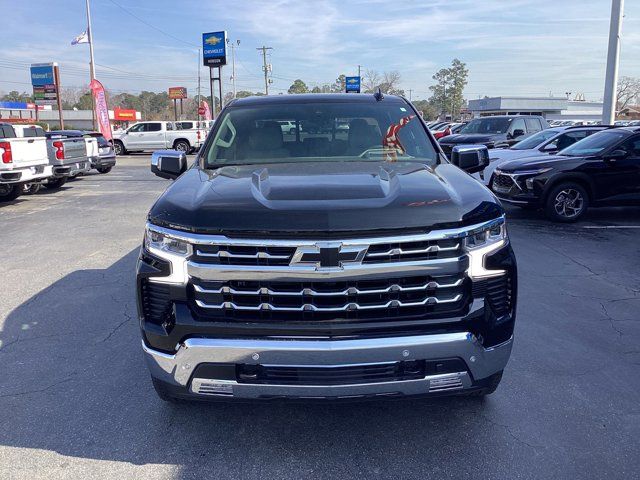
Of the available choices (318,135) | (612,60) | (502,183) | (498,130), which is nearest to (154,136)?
(498,130)

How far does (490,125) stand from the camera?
19.4m

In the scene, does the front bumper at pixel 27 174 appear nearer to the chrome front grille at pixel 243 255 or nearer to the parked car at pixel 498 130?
the chrome front grille at pixel 243 255

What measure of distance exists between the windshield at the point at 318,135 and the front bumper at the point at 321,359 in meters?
1.69

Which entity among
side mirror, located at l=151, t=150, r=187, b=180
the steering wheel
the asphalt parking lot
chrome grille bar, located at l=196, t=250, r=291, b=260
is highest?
the steering wheel

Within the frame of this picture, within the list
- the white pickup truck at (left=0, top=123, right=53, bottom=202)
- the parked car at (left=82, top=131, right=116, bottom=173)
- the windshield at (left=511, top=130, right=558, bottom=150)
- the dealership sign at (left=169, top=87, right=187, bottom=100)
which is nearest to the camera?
the white pickup truck at (left=0, top=123, right=53, bottom=202)

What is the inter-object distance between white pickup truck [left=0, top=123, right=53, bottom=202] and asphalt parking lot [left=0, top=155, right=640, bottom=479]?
21.3ft

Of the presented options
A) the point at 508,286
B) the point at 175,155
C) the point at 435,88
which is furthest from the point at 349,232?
the point at 435,88

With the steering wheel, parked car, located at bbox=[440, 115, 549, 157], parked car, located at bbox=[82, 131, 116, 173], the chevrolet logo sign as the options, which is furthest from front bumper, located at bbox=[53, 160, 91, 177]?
the chevrolet logo sign

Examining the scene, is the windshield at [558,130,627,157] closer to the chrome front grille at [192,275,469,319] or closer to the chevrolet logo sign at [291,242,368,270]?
the chrome front grille at [192,275,469,319]

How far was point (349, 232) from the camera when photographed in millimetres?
2586

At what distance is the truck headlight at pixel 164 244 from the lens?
8.85 ft

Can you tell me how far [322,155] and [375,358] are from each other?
6.57 feet

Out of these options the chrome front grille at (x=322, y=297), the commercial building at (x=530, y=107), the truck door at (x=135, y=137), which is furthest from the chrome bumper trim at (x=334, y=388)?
the commercial building at (x=530, y=107)

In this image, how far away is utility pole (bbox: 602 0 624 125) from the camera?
18266 mm
